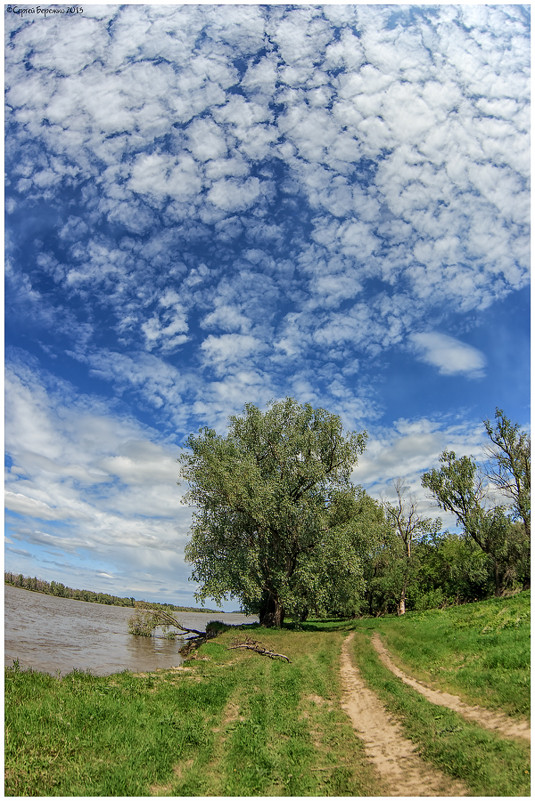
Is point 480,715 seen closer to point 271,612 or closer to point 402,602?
point 271,612

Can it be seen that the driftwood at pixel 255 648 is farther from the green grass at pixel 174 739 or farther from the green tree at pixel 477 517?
the green tree at pixel 477 517

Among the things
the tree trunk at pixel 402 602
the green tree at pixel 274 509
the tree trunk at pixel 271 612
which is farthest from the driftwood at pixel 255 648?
the tree trunk at pixel 402 602

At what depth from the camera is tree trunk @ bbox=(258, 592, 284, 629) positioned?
35.6m

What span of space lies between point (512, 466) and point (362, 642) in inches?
1049

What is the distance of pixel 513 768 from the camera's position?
296 inches

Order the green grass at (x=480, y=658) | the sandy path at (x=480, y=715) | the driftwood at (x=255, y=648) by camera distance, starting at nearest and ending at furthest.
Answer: the sandy path at (x=480, y=715)
the green grass at (x=480, y=658)
the driftwood at (x=255, y=648)

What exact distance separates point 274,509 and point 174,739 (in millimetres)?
25035

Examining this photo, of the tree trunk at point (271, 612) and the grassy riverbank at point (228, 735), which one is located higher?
the grassy riverbank at point (228, 735)

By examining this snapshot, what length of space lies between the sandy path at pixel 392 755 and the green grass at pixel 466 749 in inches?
8.7

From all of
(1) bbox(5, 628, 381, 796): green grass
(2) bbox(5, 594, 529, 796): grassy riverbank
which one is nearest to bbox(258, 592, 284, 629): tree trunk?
(2) bbox(5, 594, 529, 796): grassy riverbank

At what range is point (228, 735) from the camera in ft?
31.7

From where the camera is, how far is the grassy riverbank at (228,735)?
7270 mm

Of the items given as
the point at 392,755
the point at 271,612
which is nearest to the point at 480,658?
the point at 392,755

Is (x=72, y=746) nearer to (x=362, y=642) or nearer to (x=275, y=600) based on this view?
(x=362, y=642)
